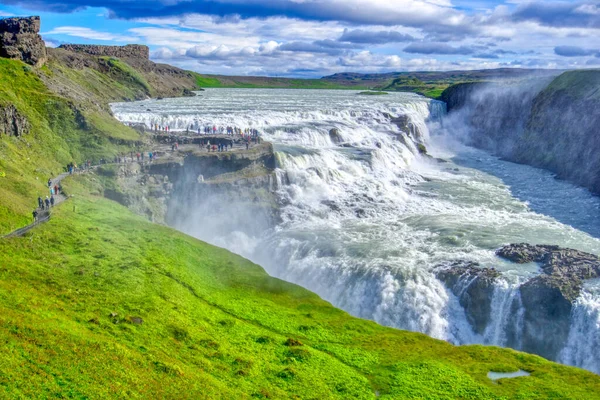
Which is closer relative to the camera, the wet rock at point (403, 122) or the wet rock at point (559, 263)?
the wet rock at point (559, 263)

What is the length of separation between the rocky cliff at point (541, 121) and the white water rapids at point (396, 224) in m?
3.99

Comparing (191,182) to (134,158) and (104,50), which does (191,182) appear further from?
(104,50)

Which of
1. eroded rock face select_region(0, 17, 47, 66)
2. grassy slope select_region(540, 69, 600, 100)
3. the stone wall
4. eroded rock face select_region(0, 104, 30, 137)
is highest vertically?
the stone wall

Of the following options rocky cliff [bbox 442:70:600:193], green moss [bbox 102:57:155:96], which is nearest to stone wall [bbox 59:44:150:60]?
green moss [bbox 102:57:155:96]

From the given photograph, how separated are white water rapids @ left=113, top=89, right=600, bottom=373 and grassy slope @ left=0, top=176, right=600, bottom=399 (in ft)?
24.3

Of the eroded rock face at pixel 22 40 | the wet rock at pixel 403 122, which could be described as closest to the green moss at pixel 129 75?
the eroded rock face at pixel 22 40

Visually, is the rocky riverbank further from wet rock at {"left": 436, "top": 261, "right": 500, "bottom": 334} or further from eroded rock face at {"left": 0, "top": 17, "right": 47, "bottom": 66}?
eroded rock face at {"left": 0, "top": 17, "right": 47, "bottom": 66}

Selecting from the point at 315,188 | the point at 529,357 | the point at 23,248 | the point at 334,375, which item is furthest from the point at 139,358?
the point at 315,188

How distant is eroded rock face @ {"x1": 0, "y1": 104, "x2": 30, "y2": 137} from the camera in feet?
169

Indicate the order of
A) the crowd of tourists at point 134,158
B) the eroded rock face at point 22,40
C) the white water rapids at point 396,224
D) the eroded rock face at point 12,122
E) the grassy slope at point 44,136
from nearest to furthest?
1. the white water rapids at point 396,224
2. the crowd of tourists at point 134,158
3. the grassy slope at point 44,136
4. the eroded rock face at point 12,122
5. the eroded rock face at point 22,40

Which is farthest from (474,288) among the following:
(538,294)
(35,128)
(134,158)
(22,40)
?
(22,40)

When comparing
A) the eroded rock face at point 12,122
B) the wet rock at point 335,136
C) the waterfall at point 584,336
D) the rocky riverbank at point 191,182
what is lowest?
the waterfall at point 584,336

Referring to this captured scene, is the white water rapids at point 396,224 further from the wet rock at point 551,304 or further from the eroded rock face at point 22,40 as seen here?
the eroded rock face at point 22,40

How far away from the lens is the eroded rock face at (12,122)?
169 ft
